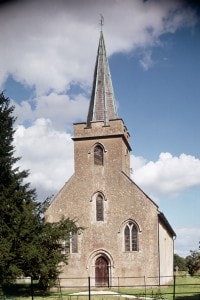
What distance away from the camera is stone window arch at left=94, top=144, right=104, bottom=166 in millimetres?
29516

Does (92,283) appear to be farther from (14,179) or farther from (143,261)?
(14,179)

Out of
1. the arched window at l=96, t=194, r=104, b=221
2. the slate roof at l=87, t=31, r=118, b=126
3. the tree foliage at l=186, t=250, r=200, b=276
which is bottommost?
the tree foliage at l=186, t=250, r=200, b=276

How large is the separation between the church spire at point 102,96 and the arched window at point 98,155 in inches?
80.8

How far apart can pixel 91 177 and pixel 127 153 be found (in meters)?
4.91

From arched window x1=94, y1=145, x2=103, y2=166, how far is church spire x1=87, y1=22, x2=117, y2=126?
2.05 m

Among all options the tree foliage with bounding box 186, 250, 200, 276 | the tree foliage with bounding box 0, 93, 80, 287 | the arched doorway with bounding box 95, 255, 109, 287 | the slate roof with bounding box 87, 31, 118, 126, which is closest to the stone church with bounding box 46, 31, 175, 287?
the arched doorway with bounding box 95, 255, 109, 287

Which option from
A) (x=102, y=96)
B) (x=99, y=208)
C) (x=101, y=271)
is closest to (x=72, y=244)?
(x=101, y=271)

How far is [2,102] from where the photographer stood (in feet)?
83.3

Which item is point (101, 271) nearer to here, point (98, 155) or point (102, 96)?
point (98, 155)

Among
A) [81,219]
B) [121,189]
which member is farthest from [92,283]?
[121,189]

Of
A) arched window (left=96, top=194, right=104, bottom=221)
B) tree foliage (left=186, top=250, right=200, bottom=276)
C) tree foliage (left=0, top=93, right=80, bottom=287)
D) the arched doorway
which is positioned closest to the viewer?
tree foliage (left=0, top=93, right=80, bottom=287)

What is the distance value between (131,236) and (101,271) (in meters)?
3.30

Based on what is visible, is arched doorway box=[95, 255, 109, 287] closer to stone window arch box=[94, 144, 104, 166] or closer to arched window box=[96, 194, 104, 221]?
arched window box=[96, 194, 104, 221]

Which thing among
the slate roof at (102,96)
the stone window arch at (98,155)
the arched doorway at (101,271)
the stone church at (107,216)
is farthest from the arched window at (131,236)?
the slate roof at (102,96)
